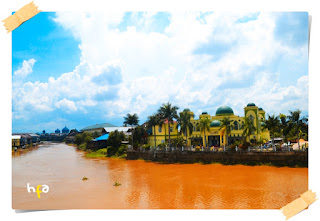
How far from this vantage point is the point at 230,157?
1992 centimetres

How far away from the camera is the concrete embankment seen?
57.7 ft

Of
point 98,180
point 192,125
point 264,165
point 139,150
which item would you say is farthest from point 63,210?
point 192,125

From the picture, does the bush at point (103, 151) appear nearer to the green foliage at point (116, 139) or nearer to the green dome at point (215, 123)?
the green foliage at point (116, 139)

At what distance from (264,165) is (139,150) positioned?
1216cm

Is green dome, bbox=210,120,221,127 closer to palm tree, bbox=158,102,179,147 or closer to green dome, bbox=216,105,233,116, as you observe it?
green dome, bbox=216,105,233,116

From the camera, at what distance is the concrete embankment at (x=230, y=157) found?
17.6 metres

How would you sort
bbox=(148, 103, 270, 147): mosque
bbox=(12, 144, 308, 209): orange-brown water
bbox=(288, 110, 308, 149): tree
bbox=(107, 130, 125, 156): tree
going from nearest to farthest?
bbox=(12, 144, 308, 209): orange-brown water
bbox=(288, 110, 308, 149): tree
bbox=(148, 103, 270, 147): mosque
bbox=(107, 130, 125, 156): tree

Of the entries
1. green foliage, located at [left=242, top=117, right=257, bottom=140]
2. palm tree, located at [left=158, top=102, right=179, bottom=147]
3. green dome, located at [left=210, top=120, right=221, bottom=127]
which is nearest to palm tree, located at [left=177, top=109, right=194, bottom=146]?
palm tree, located at [left=158, top=102, right=179, bottom=147]

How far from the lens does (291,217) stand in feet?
25.5

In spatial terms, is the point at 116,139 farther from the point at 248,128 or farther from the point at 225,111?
the point at 248,128

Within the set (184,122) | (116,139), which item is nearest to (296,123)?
(184,122)

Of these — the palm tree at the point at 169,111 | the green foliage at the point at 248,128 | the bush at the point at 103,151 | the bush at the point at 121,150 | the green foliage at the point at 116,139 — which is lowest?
the bush at the point at 103,151

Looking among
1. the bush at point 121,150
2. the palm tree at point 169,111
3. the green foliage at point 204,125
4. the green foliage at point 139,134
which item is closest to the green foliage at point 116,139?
the bush at point 121,150

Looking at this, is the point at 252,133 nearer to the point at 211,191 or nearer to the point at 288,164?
the point at 288,164
